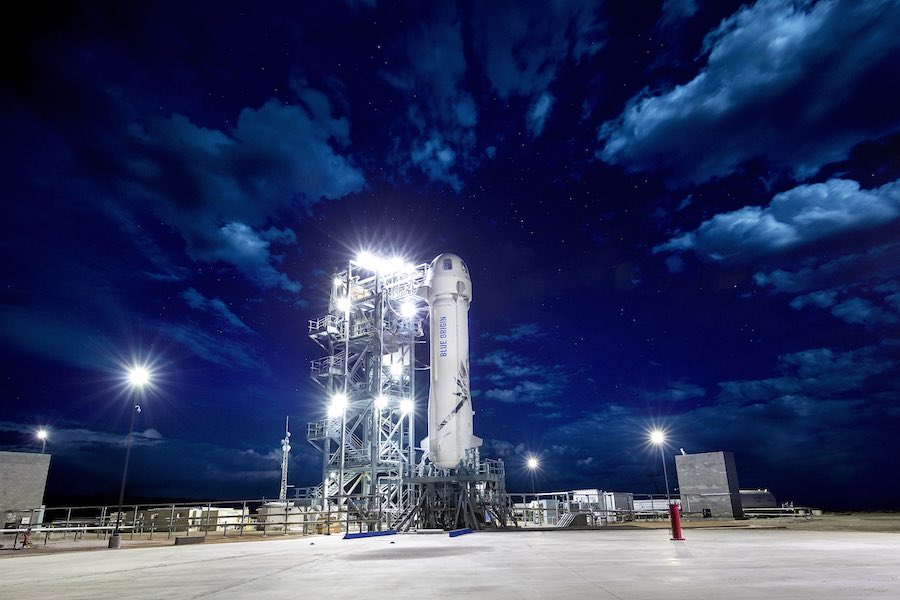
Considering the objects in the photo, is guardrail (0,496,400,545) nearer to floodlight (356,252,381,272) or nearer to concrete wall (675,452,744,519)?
floodlight (356,252,381,272)

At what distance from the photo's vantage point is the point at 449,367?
26844mm

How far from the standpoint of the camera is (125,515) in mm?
36312

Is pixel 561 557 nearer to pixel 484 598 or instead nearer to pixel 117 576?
pixel 484 598

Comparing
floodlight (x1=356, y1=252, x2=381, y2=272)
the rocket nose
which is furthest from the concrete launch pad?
floodlight (x1=356, y1=252, x2=381, y2=272)

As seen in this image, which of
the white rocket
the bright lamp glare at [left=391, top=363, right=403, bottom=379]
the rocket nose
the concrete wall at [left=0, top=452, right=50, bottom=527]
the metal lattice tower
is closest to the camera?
the white rocket

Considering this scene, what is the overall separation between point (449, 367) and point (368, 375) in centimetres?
2021

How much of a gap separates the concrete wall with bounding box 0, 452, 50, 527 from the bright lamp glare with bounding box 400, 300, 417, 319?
2615 cm

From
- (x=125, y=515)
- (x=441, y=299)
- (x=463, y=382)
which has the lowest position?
(x=125, y=515)

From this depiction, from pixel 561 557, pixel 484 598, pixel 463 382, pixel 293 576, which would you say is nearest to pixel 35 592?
pixel 293 576

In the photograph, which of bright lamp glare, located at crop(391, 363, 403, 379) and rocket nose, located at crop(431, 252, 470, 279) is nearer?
rocket nose, located at crop(431, 252, 470, 279)

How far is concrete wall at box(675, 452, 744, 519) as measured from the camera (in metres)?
30.4

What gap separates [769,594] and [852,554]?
19.4ft

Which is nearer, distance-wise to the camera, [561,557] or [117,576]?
[117,576]

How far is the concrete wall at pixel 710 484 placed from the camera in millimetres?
30422
